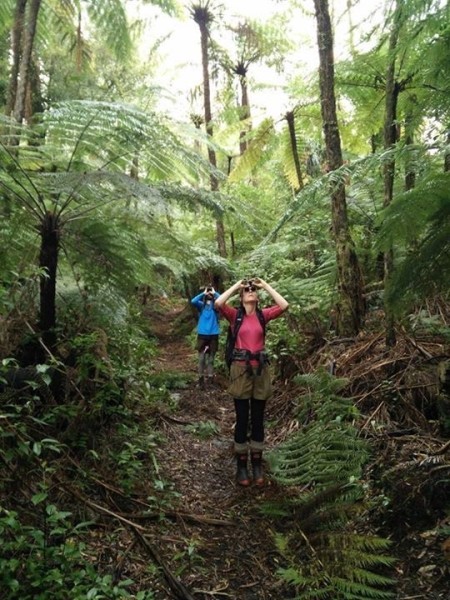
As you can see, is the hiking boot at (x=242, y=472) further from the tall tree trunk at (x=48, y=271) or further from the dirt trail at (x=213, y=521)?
the tall tree trunk at (x=48, y=271)

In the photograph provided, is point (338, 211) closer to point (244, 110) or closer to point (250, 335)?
point (250, 335)

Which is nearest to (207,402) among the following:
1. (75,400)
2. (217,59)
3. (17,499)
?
(75,400)

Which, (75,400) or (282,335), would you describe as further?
(282,335)

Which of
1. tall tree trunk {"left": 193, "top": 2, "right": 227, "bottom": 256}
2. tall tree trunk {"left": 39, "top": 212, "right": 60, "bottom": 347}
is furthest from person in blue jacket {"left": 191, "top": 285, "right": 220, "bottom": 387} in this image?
tall tree trunk {"left": 193, "top": 2, "right": 227, "bottom": 256}

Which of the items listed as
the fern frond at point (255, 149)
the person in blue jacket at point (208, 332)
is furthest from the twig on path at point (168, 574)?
the fern frond at point (255, 149)

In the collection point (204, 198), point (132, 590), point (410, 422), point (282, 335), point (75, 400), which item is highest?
point (204, 198)

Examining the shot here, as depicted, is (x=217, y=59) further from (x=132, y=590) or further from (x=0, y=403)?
(x=132, y=590)

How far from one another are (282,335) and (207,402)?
134cm

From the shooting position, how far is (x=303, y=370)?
548 centimetres

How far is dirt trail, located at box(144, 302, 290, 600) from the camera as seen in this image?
2.49 meters

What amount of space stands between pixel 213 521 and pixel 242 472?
2.23 ft

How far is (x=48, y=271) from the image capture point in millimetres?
3496

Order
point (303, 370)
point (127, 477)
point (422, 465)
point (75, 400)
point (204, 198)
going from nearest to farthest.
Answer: point (422, 465) → point (127, 477) → point (75, 400) → point (204, 198) → point (303, 370)

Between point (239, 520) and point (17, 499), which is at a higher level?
point (17, 499)
